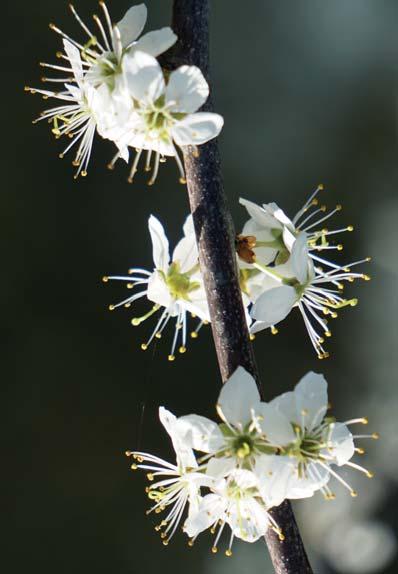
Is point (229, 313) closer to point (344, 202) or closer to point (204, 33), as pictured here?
point (204, 33)

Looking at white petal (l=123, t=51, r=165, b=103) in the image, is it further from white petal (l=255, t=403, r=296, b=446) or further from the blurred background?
the blurred background

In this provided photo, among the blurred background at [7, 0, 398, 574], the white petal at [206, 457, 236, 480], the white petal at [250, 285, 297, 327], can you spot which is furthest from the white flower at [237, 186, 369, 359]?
the blurred background at [7, 0, 398, 574]

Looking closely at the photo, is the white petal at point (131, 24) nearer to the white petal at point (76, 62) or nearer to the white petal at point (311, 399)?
the white petal at point (76, 62)

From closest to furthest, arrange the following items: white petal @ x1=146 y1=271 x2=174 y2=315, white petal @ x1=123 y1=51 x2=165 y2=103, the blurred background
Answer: white petal @ x1=123 y1=51 x2=165 y2=103 → white petal @ x1=146 y1=271 x2=174 y2=315 → the blurred background

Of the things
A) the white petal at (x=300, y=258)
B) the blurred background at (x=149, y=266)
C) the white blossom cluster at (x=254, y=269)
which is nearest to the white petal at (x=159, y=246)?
the white blossom cluster at (x=254, y=269)

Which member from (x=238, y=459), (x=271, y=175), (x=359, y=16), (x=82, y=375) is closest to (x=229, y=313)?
(x=238, y=459)

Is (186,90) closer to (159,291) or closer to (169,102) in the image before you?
(169,102)

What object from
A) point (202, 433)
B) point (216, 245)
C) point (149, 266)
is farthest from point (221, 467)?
point (149, 266)
